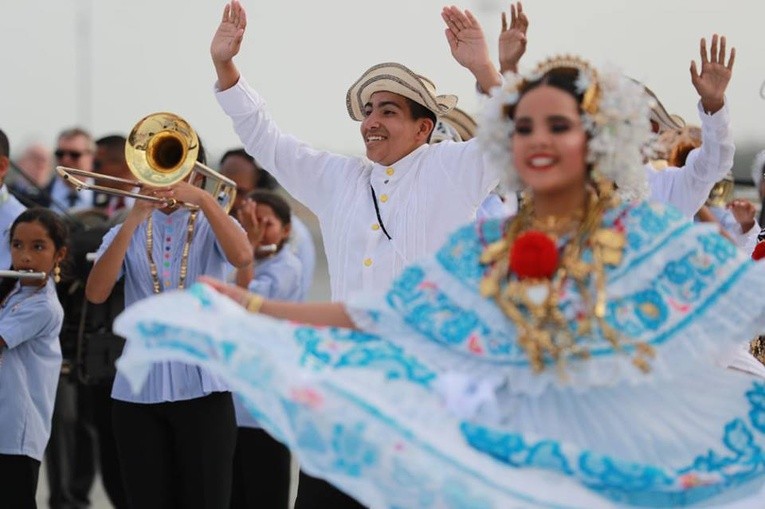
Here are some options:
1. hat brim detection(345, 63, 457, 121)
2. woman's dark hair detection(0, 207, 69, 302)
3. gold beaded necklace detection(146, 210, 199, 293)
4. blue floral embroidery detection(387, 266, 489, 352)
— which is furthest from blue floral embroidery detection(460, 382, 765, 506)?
woman's dark hair detection(0, 207, 69, 302)

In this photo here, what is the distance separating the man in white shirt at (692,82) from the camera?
604 centimetres

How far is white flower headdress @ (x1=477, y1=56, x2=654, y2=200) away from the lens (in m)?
4.48

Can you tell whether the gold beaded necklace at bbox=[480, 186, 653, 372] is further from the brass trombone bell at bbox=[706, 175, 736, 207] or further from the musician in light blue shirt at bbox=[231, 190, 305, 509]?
the brass trombone bell at bbox=[706, 175, 736, 207]

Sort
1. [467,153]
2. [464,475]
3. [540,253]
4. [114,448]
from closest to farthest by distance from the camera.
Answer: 1. [464,475]
2. [540,253]
3. [467,153]
4. [114,448]

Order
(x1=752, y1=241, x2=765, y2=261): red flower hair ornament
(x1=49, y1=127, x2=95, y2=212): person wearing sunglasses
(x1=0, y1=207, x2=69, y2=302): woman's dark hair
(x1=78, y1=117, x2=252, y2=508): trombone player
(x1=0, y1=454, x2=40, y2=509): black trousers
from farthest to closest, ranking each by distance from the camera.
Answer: (x1=49, y1=127, x2=95, y2=212): person wearing sunglasses
(x1=0, y1=207, x2=69, y2=302): woman's dark hair
(x1=0, y1=454, x2=40, y2=509): black trousers
(x1=78, y1=117, x2=252, y2=508): trombone player
(x1=752, y1=241, x2=765, y2=261): red flower hair ornament

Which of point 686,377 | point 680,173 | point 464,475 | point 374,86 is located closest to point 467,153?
point 374,86

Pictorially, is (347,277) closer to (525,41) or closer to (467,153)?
(467,153)

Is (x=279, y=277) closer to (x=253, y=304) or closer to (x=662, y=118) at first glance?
(x=662, y=118)

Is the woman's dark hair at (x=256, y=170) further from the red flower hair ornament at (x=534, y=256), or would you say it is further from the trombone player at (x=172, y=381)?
the red flower hair ornament at (x=534, y=256)

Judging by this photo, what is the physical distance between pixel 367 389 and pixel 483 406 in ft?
1.10

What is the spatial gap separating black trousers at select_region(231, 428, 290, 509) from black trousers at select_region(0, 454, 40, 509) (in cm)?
127

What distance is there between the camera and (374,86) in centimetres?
623

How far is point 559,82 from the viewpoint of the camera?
453 centimetres

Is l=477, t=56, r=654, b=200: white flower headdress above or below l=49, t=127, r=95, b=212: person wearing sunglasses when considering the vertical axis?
above
